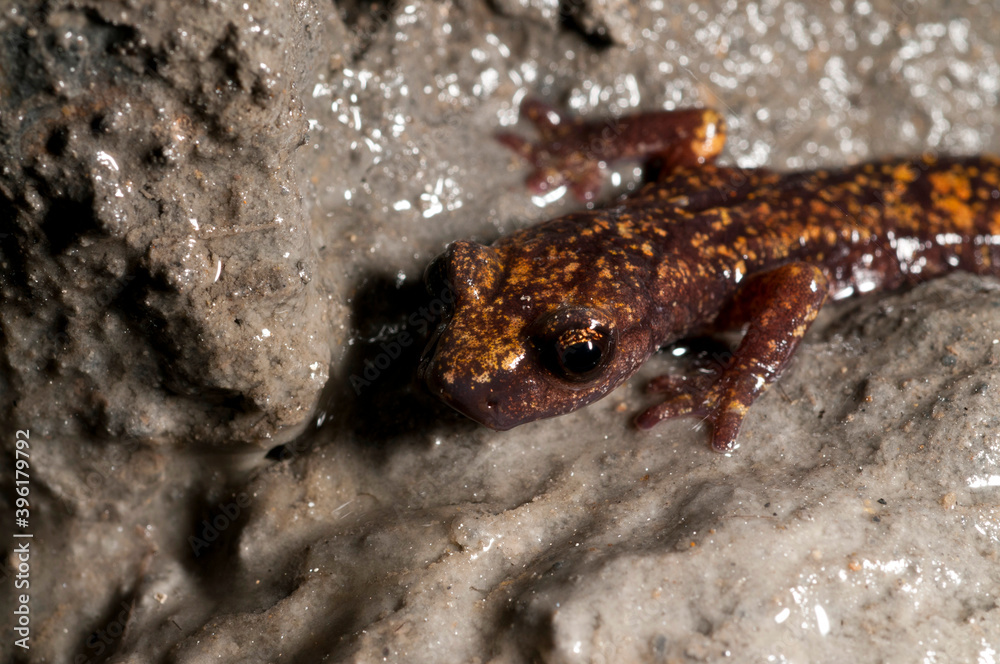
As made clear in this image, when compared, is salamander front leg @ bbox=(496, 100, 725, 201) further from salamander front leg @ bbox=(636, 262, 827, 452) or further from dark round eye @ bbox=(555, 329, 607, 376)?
dark round eye @ bbox=(555, 329, 607, 376)

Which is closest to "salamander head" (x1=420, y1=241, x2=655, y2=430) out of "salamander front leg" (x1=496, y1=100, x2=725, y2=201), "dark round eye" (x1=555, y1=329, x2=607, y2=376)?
"dark round eye" (x1=555, y1=329, x2=607, y2=376)

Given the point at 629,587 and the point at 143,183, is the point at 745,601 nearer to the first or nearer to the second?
the point at 629,587

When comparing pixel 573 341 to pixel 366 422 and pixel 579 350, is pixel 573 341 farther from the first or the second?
pixel 366 422

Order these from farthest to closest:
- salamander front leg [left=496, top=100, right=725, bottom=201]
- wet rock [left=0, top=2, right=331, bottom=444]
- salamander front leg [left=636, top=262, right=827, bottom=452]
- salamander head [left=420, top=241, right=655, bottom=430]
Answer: salamander front leg [left=496, top=100, right=725, bottom=201]
salamander front leg [left=636, top=262, right=827, bottom=452]
salamander head [left=420, top=241, right=655, bottom=430]
wet rock [left=0, top=2, right=331, bottom=444]

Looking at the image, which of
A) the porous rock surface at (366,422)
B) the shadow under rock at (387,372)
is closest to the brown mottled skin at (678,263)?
the porous rock surface at (366,422)

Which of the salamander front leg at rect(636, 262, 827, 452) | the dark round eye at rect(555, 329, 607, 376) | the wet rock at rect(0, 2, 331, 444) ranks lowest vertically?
the salamander front leg at rect(636, 262, 827, 452)

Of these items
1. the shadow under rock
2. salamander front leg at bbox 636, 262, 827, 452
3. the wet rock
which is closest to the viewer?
the wet rock

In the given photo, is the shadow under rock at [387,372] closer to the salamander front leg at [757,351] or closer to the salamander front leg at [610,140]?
the salamander front leg at [757,351]
